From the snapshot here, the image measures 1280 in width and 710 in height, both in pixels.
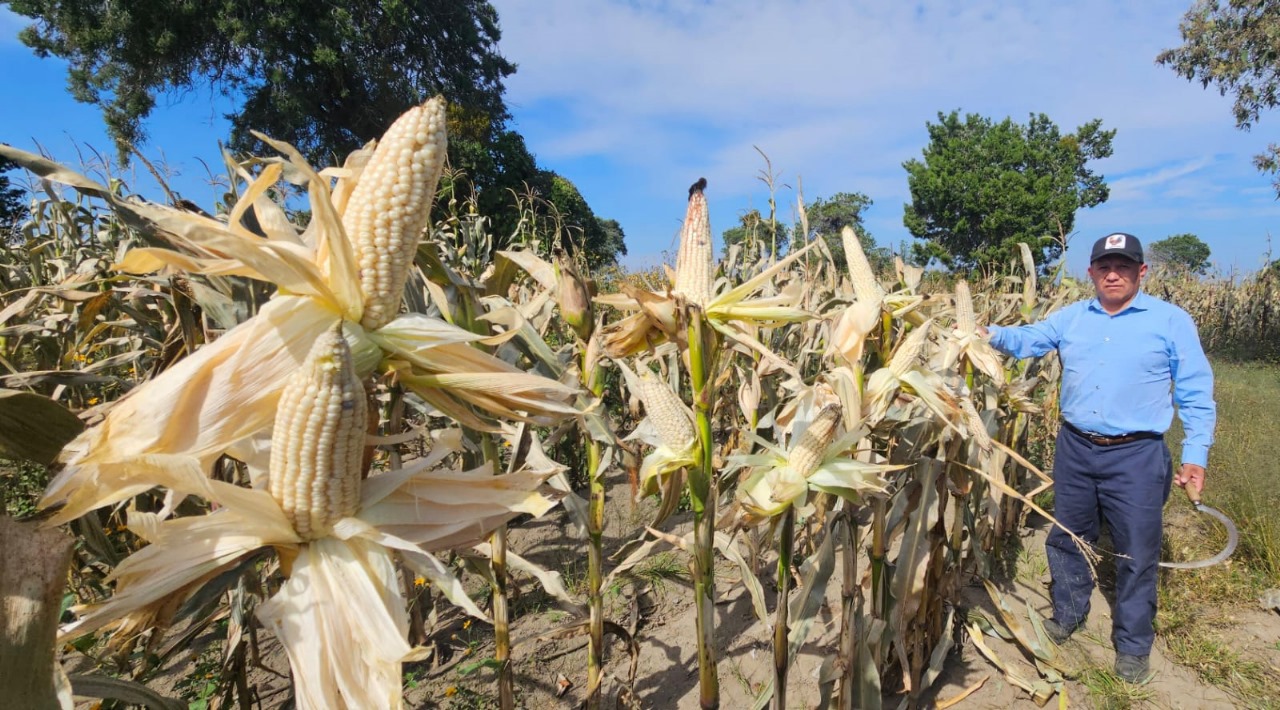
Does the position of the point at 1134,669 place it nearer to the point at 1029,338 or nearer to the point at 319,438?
the point at 1029,338

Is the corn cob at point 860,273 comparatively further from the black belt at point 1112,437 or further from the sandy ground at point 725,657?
the black belt at point 1112,437

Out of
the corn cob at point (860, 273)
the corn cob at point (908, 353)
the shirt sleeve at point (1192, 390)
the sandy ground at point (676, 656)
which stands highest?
the corn cob at point (860, 273)

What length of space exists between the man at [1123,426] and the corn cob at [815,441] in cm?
224

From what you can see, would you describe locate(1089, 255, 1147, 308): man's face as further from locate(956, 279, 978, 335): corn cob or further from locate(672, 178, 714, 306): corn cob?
locate(672, 178, 714, 306): corn cob

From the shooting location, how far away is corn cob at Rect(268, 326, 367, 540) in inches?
30.5

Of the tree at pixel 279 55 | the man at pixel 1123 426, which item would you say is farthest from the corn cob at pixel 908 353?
the tree at pixel 279 55

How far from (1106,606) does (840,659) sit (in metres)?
2.60

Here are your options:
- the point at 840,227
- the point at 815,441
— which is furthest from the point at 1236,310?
the point at 815,441

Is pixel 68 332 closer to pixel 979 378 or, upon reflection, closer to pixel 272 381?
pixel 272 381

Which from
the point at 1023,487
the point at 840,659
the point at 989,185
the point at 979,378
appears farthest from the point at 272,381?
the point at 989,185

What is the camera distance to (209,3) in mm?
16719

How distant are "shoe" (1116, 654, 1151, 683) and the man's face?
6.03 feet

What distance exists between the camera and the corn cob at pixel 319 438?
30.5 inches

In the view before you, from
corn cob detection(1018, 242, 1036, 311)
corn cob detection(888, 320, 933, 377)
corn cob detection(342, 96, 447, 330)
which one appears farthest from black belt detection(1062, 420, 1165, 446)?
corn cob detection(342, 96, 447, 330)
